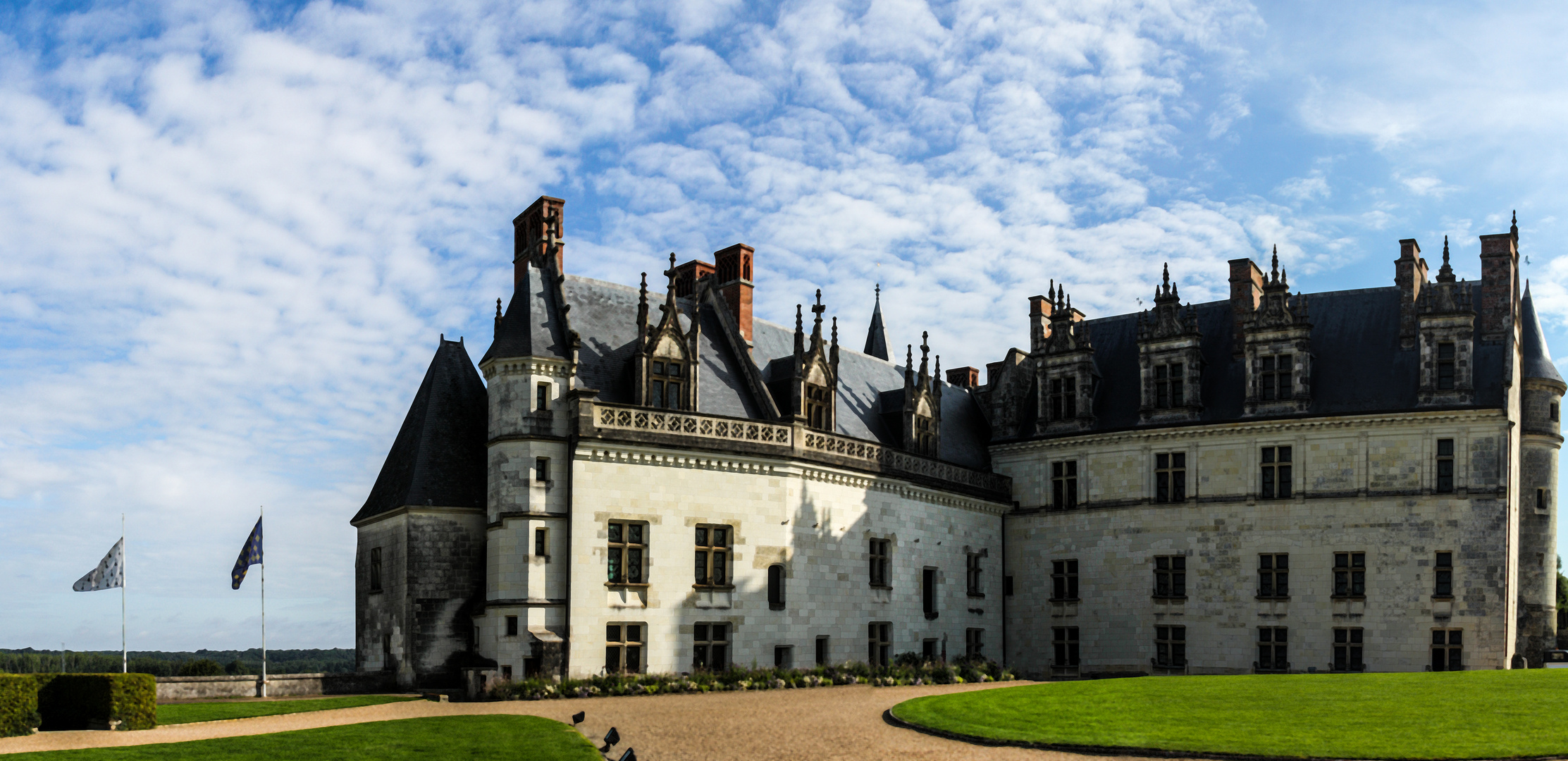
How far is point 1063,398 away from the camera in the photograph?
139 ft

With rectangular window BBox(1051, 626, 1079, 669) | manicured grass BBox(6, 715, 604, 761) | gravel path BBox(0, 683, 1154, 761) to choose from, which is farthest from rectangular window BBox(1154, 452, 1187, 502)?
manicured grass BBox(6, 715, 604, 761)

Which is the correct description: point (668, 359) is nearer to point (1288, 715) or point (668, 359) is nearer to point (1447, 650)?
Answer: point (1288, 715)

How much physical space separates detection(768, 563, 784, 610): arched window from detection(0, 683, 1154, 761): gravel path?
13.7ft

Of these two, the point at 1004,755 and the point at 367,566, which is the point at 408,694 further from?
the point at 1004,755

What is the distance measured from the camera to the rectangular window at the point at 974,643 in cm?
3962

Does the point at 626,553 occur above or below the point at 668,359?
below

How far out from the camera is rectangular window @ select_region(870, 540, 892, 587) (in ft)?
118

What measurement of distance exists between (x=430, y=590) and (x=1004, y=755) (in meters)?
17.5

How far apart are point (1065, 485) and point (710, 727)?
2327 cm

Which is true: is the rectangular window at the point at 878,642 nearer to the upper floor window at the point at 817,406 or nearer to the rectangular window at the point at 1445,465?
the upper floor window at the point at 817,406

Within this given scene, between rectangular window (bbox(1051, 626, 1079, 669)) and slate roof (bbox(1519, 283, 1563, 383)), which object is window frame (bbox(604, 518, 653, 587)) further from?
slate roof (bbox(1519, 283, 1563, 383))

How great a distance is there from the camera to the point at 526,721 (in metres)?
21.5

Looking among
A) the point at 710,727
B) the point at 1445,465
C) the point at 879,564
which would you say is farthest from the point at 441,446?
the point at 1445,465

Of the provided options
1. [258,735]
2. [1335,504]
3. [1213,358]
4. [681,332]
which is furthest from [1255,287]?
[258,735]
